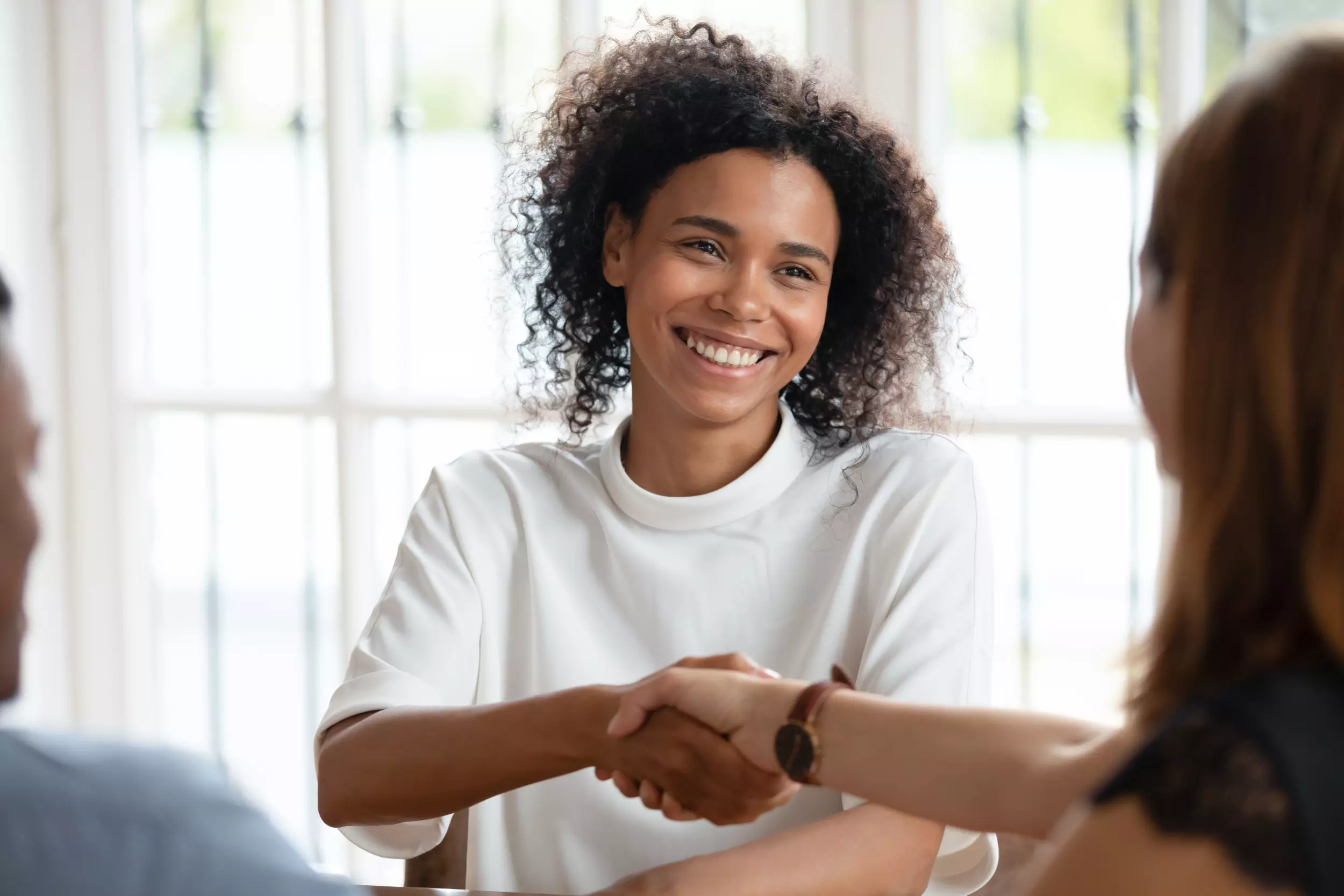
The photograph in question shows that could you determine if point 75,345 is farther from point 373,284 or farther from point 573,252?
point 573,252

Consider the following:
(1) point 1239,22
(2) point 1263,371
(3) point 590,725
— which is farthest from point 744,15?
(2) point 1263,371

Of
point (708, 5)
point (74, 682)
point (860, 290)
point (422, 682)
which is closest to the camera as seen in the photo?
point (422, 682)

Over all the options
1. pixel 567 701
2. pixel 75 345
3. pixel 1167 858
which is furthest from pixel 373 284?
pixel 1167 858

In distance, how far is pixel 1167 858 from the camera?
0.77m

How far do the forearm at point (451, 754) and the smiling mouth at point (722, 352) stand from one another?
500mm

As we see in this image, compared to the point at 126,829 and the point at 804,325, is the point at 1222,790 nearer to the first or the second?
the point at 126,829

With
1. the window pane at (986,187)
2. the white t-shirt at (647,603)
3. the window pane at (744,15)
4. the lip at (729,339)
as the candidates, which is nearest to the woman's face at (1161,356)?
the white t-shirt at (647,603)

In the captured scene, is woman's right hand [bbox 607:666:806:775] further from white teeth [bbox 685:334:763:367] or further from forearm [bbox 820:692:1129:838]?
white teeth [bbox 685:334:763:367]

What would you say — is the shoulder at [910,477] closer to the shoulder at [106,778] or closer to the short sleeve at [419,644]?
the short sleeve at [419,644]

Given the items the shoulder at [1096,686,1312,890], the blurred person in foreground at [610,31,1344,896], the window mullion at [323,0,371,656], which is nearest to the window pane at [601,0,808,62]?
the window mullion at [323,0,371,656]

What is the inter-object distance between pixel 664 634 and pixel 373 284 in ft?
6.08

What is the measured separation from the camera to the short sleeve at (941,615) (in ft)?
5.47

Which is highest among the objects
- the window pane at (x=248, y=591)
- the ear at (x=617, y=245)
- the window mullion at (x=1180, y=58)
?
the window mullion at (x=1180, y=58)

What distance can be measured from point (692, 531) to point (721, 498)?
0.21 feet
